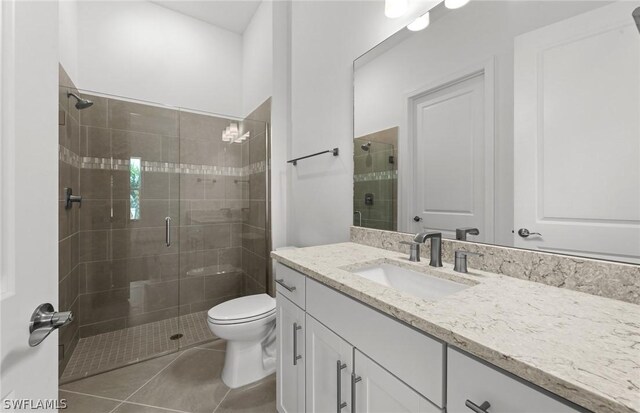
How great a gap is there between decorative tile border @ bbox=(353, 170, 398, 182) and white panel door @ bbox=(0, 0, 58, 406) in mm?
1282

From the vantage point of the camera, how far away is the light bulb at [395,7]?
1.31 meters

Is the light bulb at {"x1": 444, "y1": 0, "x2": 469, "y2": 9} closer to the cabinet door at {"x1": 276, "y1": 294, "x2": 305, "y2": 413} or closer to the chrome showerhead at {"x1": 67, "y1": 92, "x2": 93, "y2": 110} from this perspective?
the cabinet door at {"x1": 276, "y1": 294, "x2": 305, "y2": 413}

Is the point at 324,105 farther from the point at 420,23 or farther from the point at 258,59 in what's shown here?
the point at 258,59

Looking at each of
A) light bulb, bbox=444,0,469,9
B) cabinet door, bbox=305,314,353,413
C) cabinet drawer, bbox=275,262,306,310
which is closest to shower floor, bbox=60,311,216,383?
cabinet drawer, bbox=275,262,306,310

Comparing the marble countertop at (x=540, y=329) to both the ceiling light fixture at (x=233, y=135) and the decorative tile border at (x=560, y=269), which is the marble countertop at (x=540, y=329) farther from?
the ceiling light fixture at (x=233, y=135)

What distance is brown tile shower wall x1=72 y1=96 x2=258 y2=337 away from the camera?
221 cm

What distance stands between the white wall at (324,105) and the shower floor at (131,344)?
1156mm

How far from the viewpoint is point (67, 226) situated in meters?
1.85

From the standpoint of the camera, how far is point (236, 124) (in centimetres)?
268

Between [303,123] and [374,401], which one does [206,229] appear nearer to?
[303,123]

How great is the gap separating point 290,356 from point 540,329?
0.99 m

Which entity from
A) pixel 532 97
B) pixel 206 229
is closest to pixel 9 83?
pixel 532 97

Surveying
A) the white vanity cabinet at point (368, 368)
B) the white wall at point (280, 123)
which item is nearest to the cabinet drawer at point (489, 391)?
the white vanity cabinet at point (368, 368)

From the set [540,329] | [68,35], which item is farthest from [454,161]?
[68,35]
